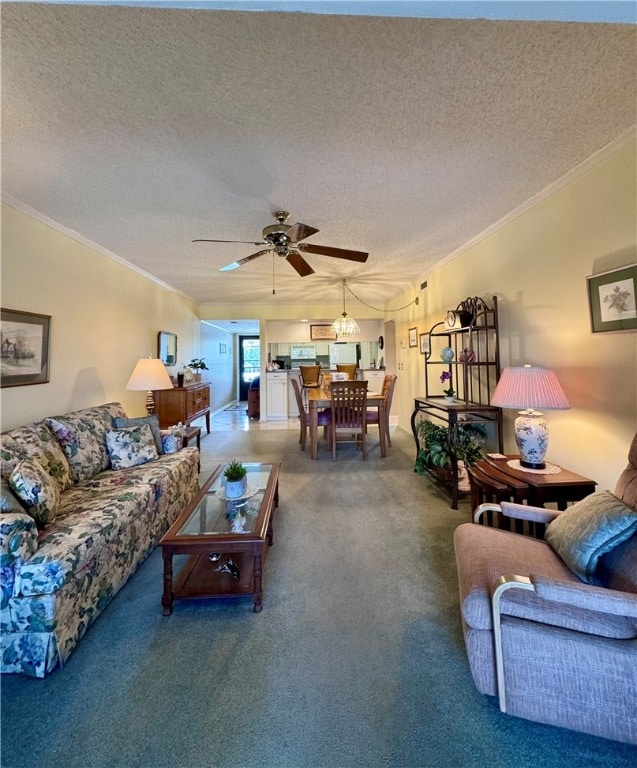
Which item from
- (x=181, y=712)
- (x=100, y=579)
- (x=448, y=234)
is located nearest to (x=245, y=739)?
(x=181, y=712)

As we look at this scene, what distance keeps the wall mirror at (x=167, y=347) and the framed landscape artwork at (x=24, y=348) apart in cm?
188

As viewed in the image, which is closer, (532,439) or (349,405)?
(532,439)

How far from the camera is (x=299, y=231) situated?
2168 mm

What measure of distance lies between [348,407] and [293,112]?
2907 mm

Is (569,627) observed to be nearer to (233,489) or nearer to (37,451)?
(233,489)

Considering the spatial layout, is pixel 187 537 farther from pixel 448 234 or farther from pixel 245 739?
pixel 448 234

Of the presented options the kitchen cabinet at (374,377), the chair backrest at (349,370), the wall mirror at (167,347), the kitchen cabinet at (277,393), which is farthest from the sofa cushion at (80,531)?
the kitchen cabinet at (374,377)

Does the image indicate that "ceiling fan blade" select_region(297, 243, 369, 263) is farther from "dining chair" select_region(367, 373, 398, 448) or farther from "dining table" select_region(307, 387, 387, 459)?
"dining chair" select_region(367, 373, 398, 448)

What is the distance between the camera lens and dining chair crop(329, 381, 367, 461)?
374cm

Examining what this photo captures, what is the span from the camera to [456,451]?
2.67 metres

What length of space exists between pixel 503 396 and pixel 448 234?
6.03ft

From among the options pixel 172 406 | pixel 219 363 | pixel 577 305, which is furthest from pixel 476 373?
pixel 219 363

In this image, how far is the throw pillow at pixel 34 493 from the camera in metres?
1.51

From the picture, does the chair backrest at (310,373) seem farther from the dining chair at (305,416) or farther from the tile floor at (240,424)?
the dining chair at (305,416)
